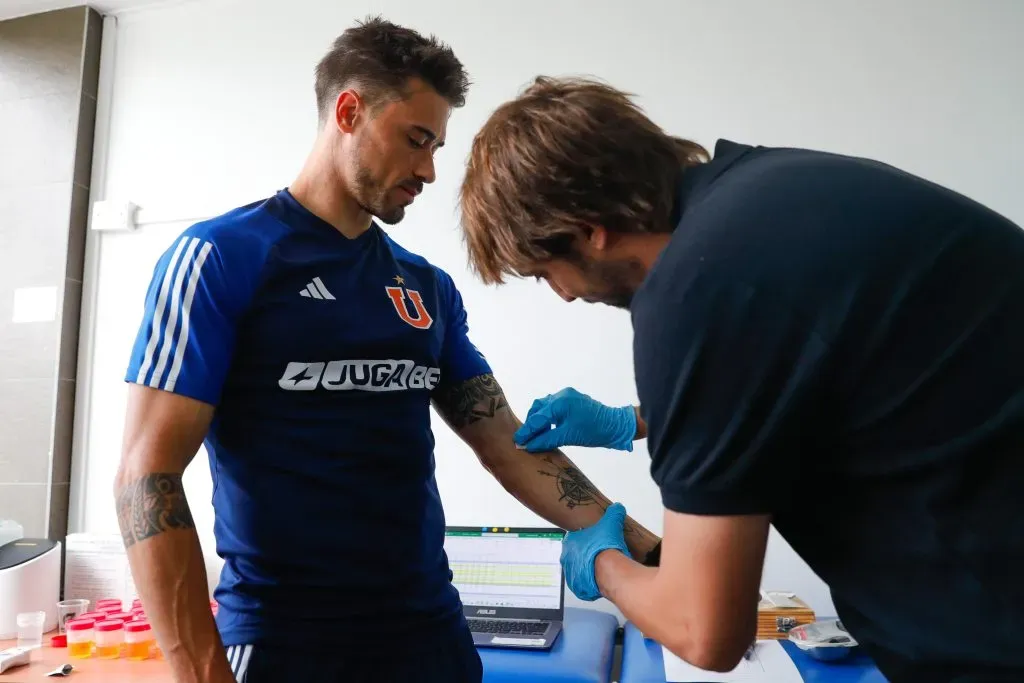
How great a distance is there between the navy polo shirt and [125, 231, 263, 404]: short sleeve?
59cm

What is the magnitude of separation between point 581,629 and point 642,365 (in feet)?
4.40

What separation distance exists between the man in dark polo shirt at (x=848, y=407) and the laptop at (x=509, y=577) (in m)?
1.17

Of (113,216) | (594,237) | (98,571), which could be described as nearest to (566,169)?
(594,237)

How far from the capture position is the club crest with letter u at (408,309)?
125 centimetres

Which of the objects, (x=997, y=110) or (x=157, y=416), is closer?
(x=157, y=416)

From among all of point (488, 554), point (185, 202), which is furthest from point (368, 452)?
point (185, 202)

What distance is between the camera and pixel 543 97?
0.98 meters

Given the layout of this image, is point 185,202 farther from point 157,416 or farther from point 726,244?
point 726,244

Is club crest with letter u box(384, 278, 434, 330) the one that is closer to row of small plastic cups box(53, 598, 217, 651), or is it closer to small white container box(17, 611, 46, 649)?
row of small plastic cups box(53, 598, 217, 651)

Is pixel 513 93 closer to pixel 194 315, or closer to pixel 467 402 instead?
pixel 467 402

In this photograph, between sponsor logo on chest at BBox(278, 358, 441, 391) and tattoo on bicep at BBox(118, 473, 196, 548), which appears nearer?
tattoo on bicep at BBox(118, 473, 196, 548)

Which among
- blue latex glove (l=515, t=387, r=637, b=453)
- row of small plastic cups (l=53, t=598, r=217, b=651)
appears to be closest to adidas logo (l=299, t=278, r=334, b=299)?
blue latex glove (l=515, t=387, r=637, b=453)

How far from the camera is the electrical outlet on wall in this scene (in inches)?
105

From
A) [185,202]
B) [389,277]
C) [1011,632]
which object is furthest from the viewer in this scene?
[185,202]
